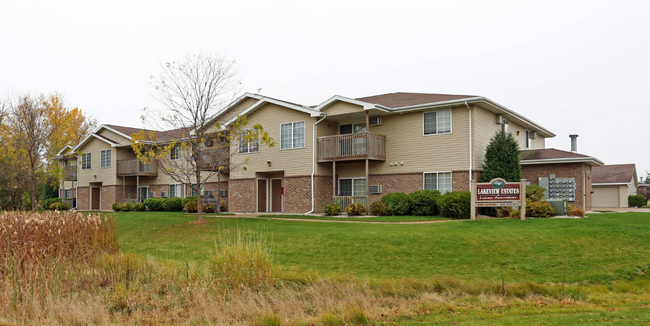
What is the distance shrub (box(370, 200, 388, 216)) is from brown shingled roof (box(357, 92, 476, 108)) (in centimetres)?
511

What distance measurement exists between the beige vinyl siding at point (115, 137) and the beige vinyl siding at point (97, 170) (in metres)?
0.66

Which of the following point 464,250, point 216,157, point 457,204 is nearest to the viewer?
point 464,250

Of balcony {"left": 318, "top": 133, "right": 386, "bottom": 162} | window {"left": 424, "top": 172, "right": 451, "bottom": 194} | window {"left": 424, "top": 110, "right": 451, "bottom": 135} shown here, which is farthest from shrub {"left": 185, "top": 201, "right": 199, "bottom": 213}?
window {"left": 424, "top": 110, "right": 451, "bottom": 135}

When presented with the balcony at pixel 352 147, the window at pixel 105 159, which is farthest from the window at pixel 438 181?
the window at pixel 105 159

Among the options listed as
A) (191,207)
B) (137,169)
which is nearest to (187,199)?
(191,207)

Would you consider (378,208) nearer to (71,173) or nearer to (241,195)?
(241,195)

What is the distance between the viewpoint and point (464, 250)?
12258 mm

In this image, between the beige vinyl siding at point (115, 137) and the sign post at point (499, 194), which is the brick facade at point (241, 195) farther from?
the sign post at point (499, 194)

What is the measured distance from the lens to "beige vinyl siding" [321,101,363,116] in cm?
2476

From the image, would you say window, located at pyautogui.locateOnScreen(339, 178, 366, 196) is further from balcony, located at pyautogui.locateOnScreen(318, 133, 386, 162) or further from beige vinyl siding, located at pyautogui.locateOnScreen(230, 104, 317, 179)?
beige vinyl siding, located at pyautogui.locateOnScreen(230, 104, 317, 179)

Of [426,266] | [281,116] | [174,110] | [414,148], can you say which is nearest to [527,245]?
[426,266]

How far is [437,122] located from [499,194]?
6.45 meters

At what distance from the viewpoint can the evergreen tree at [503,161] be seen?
2245 cm

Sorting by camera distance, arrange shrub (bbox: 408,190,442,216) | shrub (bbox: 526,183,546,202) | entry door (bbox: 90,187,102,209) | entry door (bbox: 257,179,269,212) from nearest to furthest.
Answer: shrub (bbox: 526,183,546,202), shrub (bbox: 408,190,442,216), entry door (bbox: 257,179,269,212), entry door (bbox: 90,187,102,209)
